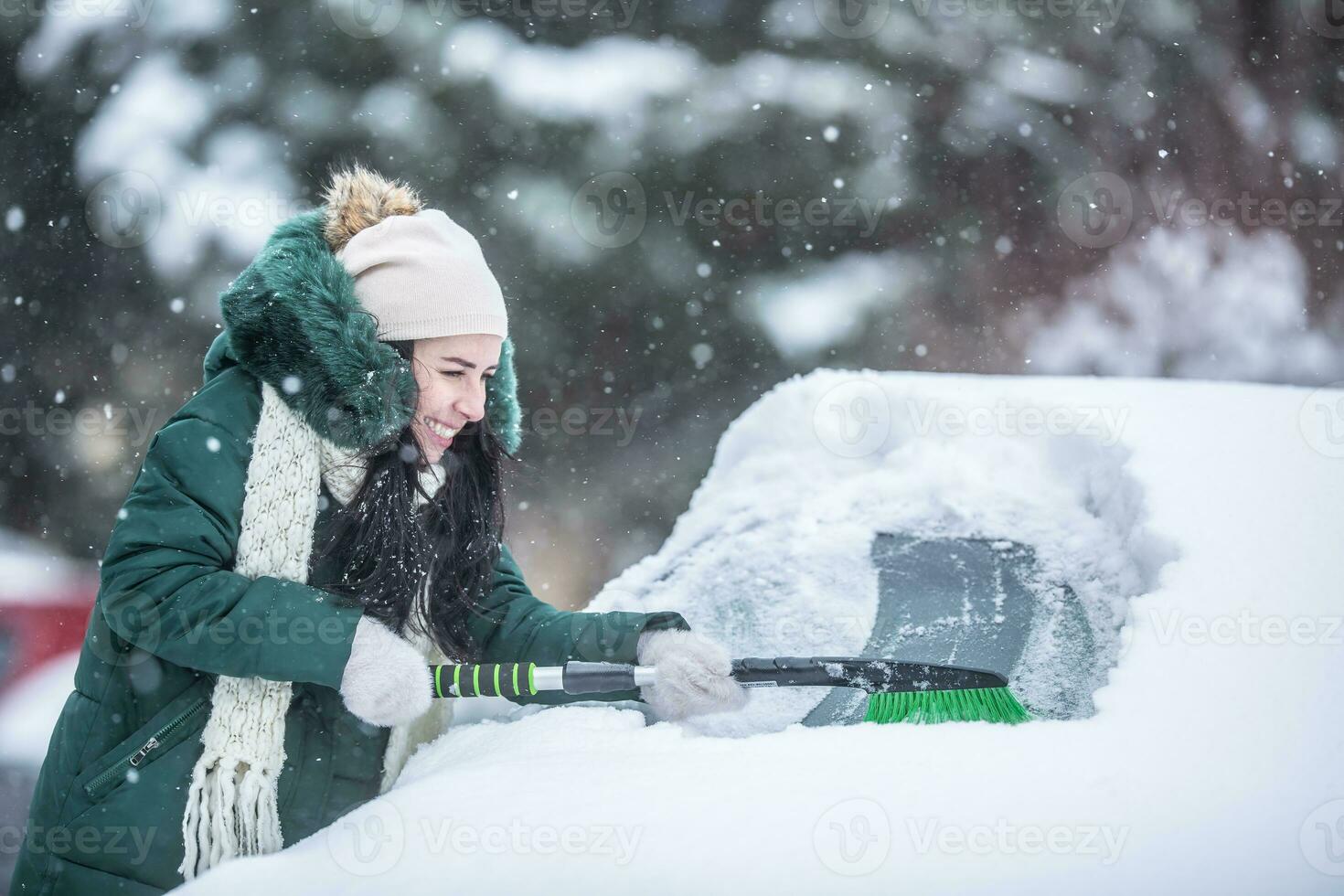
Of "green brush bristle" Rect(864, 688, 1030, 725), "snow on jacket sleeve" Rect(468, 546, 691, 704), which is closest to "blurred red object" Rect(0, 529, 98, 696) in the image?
"snow on jacket sleeve" Rect(468, 546, 691, 704)

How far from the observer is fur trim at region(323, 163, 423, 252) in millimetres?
1751

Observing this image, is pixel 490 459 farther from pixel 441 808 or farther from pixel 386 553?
pixel 441 808

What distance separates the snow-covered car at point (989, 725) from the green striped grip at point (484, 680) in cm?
11

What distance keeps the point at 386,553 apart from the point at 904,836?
3.13ft

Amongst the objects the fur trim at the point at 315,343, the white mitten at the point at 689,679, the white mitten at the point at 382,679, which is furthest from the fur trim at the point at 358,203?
the white mitten at the point at 689,679

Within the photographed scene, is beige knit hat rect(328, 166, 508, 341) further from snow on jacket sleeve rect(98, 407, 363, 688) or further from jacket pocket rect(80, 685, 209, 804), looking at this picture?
jacket pocket rect(80, 685, 209, 804)

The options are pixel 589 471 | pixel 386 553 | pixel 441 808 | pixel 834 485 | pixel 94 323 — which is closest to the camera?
pixel 441 808

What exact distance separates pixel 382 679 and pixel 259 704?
222mm

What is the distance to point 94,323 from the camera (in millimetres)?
7828

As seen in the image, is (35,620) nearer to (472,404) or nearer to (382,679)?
(472,404)

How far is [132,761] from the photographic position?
1.48 m

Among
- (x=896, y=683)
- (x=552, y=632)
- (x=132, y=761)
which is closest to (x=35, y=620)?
(x=132, y=761)

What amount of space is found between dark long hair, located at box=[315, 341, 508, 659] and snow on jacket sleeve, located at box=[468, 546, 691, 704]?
32 mm

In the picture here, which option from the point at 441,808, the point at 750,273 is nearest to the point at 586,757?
the point at 441,808
